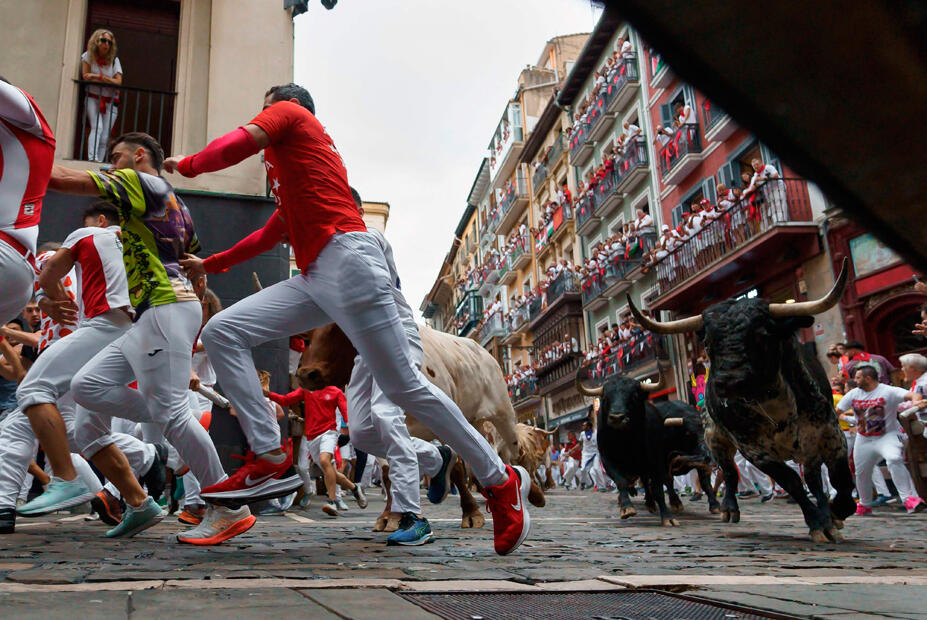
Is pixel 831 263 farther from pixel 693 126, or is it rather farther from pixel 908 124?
pixel 908 124

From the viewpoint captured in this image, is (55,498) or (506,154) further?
(506,154)

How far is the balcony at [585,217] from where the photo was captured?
3441 cm

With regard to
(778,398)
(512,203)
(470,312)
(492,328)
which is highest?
(512,203)

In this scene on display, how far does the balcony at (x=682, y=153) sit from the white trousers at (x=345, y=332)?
2233 centimetres

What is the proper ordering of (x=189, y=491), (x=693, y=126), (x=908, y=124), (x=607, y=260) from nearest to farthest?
(x=908, y=124), (x=189, y=491), (x=693, y=126), (x=607, y=260)

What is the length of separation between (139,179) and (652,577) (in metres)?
3.28

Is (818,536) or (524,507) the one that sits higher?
(524,507)

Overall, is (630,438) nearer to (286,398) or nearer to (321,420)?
(321,420)

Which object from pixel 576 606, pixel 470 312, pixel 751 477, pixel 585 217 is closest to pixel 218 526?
pixel 576 606

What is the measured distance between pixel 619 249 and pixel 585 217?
507cm

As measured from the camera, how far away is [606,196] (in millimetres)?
32438

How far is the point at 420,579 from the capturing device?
8.50 feet

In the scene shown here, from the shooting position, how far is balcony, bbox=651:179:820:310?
20.0 metres

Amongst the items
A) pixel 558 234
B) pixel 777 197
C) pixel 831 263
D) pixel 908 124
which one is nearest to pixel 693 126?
pixel 777 197
